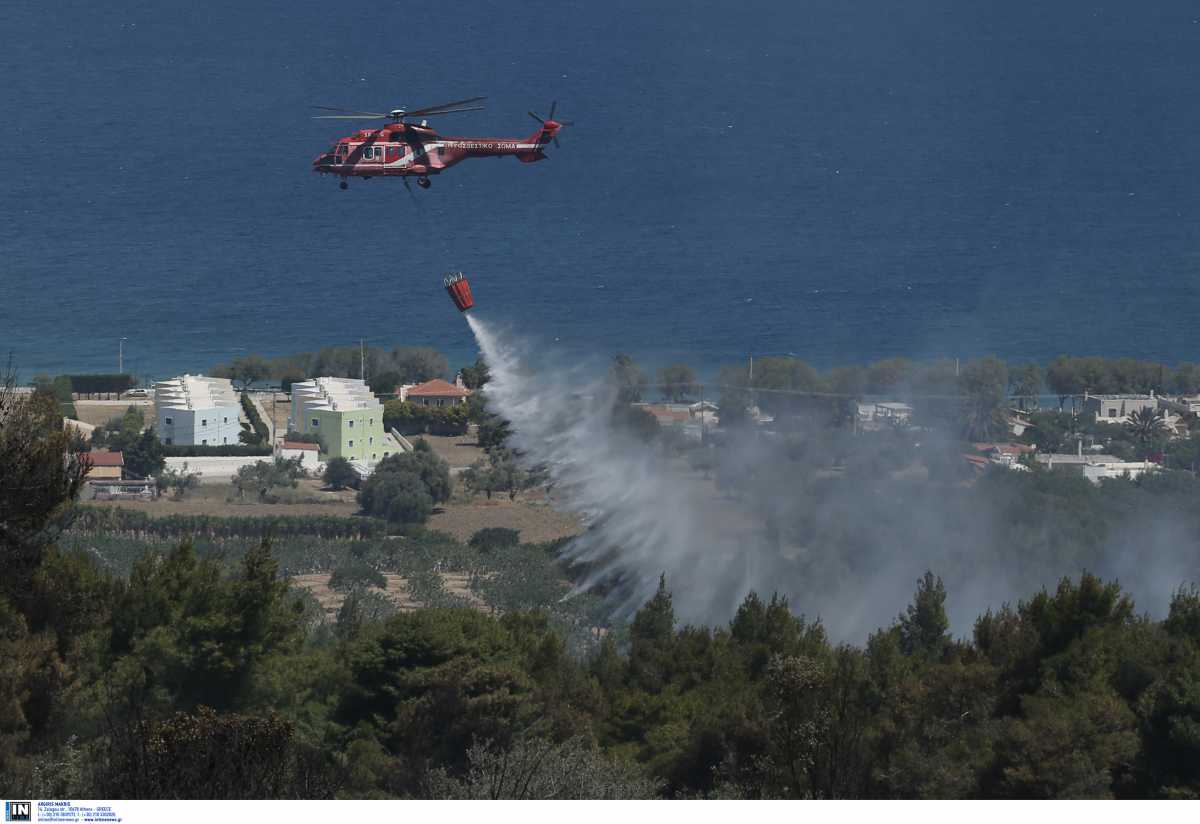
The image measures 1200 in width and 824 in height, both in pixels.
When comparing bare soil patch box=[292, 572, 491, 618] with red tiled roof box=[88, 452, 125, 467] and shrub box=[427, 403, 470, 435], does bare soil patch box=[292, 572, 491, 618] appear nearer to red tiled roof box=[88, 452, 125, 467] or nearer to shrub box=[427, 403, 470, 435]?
red tiled roof box=[88, 452, 125, 467]

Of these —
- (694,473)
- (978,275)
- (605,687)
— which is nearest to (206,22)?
(978,275)

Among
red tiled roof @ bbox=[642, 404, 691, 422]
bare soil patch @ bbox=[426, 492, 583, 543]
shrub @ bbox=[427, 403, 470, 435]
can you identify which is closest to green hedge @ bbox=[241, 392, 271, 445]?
shrub @ bbox=[427, 403, 470, 435]

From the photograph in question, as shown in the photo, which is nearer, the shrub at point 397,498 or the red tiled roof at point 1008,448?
the shrub at point 397,498

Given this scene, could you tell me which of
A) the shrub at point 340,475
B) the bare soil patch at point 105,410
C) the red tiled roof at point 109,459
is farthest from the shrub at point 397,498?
the bare soil patch at point 105,410

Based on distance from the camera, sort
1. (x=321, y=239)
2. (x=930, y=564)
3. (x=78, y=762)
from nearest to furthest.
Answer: (x=78, y=762) < (x=930, y=564) < (x=321, y=239)

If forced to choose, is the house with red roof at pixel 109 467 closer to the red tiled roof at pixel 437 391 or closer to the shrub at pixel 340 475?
the shrub at pixel 340 475

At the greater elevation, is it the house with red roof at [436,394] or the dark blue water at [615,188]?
the dark blue water at [615,188]

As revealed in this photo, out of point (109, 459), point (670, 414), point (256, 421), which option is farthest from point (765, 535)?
point (256, 421)
